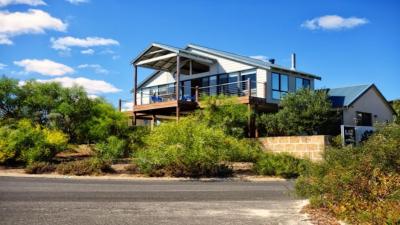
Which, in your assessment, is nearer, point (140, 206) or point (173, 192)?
point (140, 206)

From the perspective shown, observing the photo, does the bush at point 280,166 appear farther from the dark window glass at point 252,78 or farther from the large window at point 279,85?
the large window at point 279,85

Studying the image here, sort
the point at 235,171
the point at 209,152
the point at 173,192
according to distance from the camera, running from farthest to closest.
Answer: the point at 235,171 → the point at 209,152 → the point at 173,192

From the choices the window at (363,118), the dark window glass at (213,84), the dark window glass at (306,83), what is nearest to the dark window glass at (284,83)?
the dark window glass at (306,83)

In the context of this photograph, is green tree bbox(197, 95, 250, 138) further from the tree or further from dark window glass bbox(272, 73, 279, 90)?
dark window glass bbox(272, 73, 279, 90)

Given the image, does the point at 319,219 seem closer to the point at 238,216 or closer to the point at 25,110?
the point at 238,216

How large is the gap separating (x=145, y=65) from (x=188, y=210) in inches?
1049

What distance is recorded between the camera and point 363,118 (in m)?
35.5

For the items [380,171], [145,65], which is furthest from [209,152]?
[145,65]

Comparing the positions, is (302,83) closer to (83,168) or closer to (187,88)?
(187,88)

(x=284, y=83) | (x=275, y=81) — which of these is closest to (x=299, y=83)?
(x=284, y=83)

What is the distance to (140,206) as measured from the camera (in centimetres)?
1116

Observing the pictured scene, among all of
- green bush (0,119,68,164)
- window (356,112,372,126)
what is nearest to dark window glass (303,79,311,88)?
window (356,112,372,126)

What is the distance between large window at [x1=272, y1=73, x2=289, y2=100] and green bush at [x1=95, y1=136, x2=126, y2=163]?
40.4ft

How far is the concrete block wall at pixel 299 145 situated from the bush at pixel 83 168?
948 centimetres
